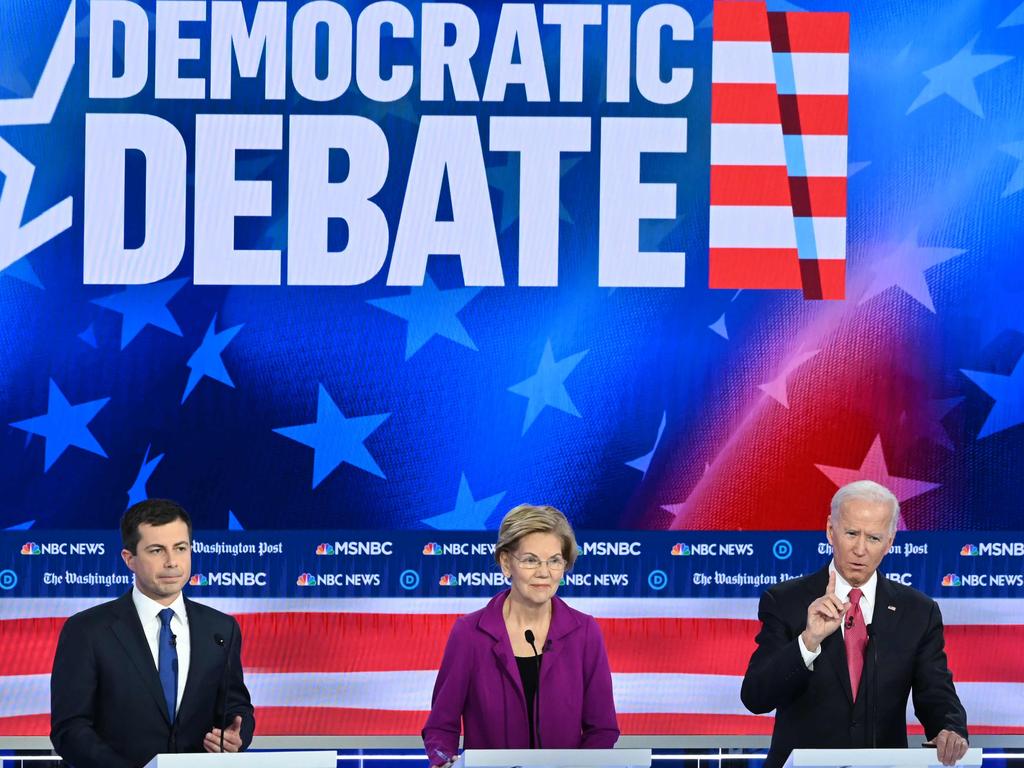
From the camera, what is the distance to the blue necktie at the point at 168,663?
156 inches

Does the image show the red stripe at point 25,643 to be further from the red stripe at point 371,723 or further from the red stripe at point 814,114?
the red stripe at point 814,114

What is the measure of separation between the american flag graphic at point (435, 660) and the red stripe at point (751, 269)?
1.06 meters

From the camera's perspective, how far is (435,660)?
5414 mm

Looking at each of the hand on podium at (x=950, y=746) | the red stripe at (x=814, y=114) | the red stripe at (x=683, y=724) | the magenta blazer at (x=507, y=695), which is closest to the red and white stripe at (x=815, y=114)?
the red stripe at (x=814, y=114)

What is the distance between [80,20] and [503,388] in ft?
6.14

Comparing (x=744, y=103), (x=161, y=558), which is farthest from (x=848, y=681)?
(x=744, y=103)

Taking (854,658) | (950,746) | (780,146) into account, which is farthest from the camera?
(780,146)

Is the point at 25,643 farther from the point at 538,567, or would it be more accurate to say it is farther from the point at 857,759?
the point at 857,759

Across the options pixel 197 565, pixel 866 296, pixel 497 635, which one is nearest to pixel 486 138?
pixel 866 296

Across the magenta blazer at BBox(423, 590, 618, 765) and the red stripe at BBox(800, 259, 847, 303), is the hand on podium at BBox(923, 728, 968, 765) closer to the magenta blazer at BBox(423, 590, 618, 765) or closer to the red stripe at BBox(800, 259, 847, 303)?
the magenta blazer at BBox(423, 590, 618, 765)

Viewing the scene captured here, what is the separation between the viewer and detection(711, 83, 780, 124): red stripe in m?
5.46

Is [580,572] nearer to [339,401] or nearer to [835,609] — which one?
[339,401]

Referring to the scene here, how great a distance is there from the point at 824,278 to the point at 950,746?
2.16 metres

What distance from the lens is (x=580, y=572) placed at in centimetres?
541
